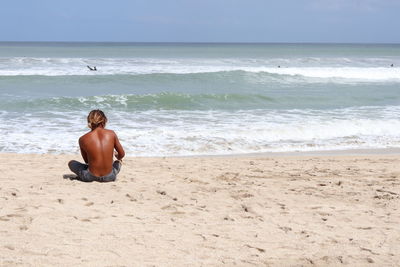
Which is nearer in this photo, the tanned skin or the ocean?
the tanned skin

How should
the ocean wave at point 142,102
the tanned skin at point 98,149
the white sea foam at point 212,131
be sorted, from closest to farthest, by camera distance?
the tanned skin at point 98,149 → the white sea foam at point 212,131 → the ocean wave at point 142,102

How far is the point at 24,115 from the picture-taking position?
12.9 meters

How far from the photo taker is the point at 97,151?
582cm

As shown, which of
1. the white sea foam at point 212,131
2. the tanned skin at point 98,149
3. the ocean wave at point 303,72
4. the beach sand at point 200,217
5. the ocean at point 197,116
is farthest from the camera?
the ocean wave at point 303,72

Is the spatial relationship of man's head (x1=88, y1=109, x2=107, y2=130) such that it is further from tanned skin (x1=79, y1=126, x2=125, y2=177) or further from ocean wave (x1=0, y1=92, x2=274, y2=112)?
ocean wave (x1=0, y1=92, x2=274, y2=112)

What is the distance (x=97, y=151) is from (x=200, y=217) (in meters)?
1.69

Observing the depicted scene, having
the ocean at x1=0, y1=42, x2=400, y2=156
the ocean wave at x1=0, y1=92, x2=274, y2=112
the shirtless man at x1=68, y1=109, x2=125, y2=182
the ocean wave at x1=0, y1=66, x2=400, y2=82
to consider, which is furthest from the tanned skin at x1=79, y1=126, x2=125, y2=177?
the ocean wave at x1=0, y1=66, x2=400, y2=82

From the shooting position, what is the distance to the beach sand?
3.74 m

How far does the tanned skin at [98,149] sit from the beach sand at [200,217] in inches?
9.0

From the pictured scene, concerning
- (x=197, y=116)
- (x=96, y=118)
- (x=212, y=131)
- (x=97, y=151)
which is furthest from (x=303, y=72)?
(x=97, y=151)

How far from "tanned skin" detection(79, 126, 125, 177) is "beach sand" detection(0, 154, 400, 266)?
0.23m

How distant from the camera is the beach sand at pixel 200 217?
147 inches

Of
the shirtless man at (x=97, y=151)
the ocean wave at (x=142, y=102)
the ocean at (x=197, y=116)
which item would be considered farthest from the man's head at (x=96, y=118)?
the ocean wave at (x=142, y=102)

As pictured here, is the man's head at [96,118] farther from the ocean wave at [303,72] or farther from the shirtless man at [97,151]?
the ocean wave at [303,72]
